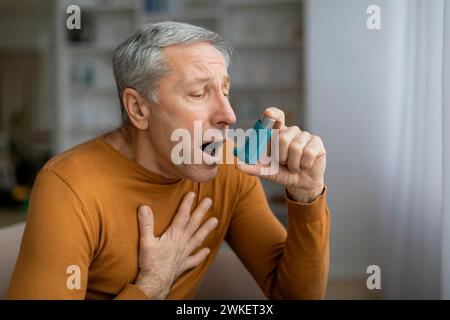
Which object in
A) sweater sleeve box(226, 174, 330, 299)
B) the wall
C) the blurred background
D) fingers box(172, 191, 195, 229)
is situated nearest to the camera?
sweater sleeve box(226, 174, 330, 299)

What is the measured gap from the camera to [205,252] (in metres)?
1.16

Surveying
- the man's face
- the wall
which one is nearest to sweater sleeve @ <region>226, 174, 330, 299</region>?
the man's face

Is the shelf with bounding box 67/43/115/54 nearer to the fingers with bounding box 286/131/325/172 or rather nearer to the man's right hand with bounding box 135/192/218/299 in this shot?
the man's right hand with bounding box 135/192/218/299

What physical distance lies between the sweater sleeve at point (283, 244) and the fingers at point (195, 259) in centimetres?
10

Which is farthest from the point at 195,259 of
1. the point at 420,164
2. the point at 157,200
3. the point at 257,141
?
the point at 420,164

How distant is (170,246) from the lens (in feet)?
3.49

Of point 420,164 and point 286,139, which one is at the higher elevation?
point 286,139

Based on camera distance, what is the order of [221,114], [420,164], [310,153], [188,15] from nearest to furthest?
[310,153], [221,114], [420,164], [188,15]

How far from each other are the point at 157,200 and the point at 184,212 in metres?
0.06

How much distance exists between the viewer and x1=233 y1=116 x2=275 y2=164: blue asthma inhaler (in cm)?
88

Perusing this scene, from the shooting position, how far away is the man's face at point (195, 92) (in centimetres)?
100

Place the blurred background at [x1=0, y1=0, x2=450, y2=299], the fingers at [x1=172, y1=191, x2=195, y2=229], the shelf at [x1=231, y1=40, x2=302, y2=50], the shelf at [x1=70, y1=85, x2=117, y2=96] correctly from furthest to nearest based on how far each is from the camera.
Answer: the shelf at [x1=70, y1=85, x2=117, y2=96] → the shelf at [x1=231, y1=40, x2=302, y2=50] → the blurred background at [x1=0, y1=0, x2=450, y2=299] → the fingers at [x1=172, y1=191, x2=195, y2=229]

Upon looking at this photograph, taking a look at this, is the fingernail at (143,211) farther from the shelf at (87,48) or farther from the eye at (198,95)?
the shelf at (87,48)

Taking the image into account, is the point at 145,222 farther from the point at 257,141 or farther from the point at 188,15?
the point at 188,15
